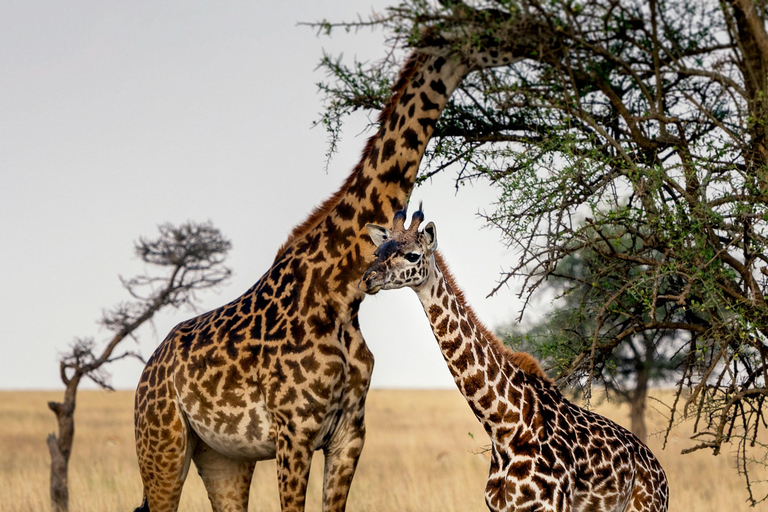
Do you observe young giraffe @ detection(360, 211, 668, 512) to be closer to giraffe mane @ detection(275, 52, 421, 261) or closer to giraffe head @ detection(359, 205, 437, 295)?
giraffe head @ detection(359, 205, 437, 295)

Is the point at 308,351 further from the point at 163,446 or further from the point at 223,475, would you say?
the point at 223,475

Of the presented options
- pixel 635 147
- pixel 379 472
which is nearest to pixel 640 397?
pixel 379 472

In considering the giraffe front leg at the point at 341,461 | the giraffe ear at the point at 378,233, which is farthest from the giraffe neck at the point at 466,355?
the giraffe front leg at the point at 341,461

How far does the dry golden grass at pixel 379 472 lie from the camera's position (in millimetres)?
12875

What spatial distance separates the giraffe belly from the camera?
6996 mm

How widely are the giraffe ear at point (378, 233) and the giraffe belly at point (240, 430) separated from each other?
1689 millimetres

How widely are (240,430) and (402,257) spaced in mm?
2190

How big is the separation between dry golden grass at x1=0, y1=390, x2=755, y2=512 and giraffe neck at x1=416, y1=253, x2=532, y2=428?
1326 mm

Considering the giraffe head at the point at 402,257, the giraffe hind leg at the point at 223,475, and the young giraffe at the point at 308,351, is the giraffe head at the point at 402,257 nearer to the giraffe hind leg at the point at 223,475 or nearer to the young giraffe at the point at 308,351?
the young giraffe at the point at 308,351

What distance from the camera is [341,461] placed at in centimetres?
699

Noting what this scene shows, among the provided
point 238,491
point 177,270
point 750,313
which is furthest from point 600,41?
point 177,270

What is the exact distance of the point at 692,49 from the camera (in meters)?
9.23

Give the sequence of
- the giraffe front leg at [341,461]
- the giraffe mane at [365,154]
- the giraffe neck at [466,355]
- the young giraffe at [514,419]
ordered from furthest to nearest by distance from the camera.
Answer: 1. the giraffe mane at [365,154]
2. the giraffe front leg at [341,461]
3. the giraffe neck at [466,355]
4. the young giraffe at [514,419]

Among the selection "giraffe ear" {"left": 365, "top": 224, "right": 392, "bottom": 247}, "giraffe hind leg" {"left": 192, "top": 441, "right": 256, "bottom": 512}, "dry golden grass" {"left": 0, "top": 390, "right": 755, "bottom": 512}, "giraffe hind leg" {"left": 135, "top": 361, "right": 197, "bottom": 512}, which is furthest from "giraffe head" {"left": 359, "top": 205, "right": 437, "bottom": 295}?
"giraffe hind leg" {"left": 192, "top": 441, "right": 256, "bottom": 512}
